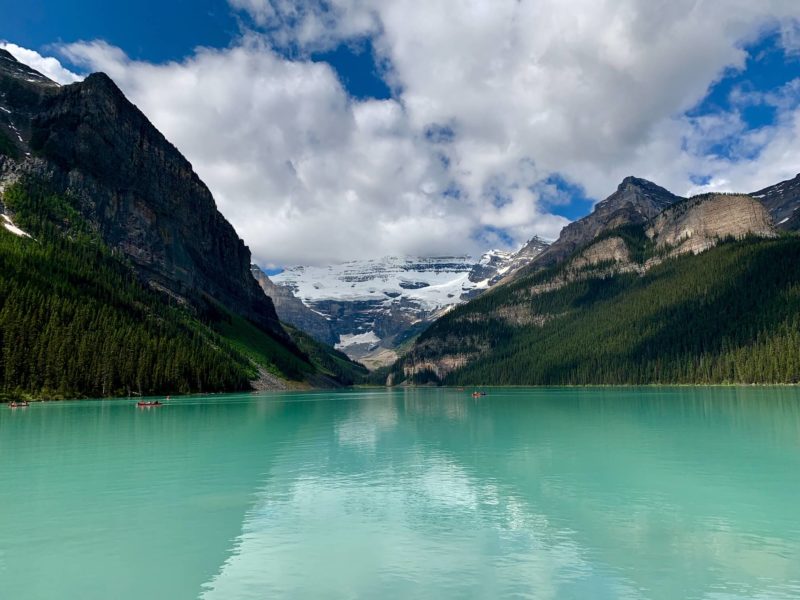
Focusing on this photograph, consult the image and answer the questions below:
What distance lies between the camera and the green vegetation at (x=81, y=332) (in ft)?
401

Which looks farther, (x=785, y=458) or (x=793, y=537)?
(x=785, y=458)

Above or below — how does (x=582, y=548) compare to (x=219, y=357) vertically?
below

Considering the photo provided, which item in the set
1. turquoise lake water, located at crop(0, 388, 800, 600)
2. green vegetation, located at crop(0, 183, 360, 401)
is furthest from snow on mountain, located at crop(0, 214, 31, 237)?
turquoise lake water, located at crop(0, 388, 800, 600)

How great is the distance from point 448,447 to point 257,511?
90.1 ft

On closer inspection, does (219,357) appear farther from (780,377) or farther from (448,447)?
(780,377)

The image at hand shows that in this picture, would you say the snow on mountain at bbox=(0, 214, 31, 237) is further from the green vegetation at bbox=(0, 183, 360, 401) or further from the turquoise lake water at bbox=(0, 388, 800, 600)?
the turquoise lake water at bbox=(0, 388, 800, 600)

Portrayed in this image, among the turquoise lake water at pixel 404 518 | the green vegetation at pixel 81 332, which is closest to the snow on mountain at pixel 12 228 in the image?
the green vegetation at pixel 81 332

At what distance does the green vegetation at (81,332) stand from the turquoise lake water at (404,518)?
76596 millimetres

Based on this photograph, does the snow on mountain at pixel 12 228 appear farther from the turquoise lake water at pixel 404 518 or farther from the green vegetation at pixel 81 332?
the turquoise lake water at pixel 404 518

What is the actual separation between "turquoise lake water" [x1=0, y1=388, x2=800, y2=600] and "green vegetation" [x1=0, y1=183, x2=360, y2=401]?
76.6 m

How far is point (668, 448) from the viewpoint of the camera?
1949 inches

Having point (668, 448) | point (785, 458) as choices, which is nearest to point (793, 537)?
point (785, 458)

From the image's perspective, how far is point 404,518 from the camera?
91.8 feet

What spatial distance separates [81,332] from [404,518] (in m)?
133
